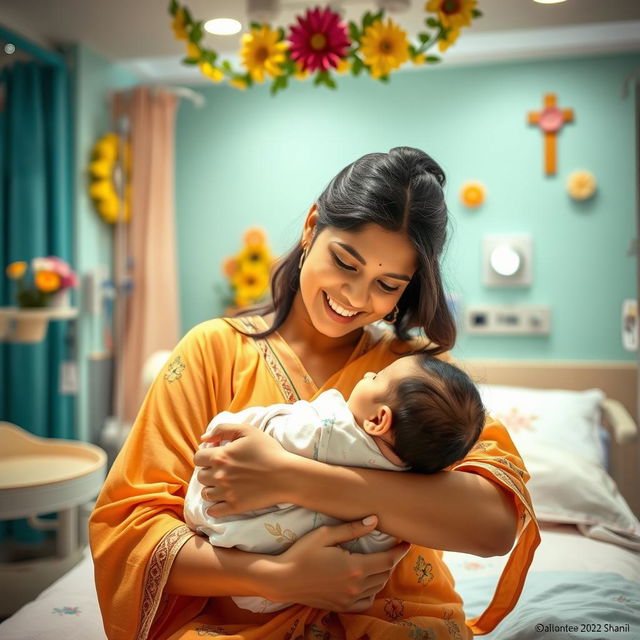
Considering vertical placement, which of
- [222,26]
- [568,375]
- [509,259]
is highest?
[222,26]

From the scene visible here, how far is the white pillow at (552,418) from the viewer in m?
2.56

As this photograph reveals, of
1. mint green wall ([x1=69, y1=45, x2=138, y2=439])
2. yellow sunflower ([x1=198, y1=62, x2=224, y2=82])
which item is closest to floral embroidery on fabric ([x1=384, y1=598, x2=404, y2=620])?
yellow sunflower ([x1=198, y1=62, x2=224, y2=82])

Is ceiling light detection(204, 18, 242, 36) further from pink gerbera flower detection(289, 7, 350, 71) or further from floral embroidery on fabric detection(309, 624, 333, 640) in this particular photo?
floral embroidery on fabric detection(309, 624, 333, 640)

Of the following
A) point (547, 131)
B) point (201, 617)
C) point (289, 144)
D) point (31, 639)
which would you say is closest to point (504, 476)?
point (201, 617)

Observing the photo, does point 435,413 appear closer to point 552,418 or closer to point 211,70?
point 552,418

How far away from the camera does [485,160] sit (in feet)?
10.9

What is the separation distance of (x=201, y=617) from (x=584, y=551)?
1.27 meters

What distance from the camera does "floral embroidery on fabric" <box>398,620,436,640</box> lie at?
3.72 feet

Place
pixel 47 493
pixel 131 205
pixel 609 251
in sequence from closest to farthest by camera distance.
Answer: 1. pixel 47 493
2. pixel 609 251
3. pixel 131 205

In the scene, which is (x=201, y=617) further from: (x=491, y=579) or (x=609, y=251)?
(x=609, y=251)

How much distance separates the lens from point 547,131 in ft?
10.6

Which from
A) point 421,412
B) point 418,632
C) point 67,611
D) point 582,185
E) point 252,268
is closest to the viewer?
point 421,412

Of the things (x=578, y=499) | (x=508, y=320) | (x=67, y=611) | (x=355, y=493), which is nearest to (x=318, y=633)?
(x=355, y=493)

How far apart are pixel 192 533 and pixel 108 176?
2.60m
